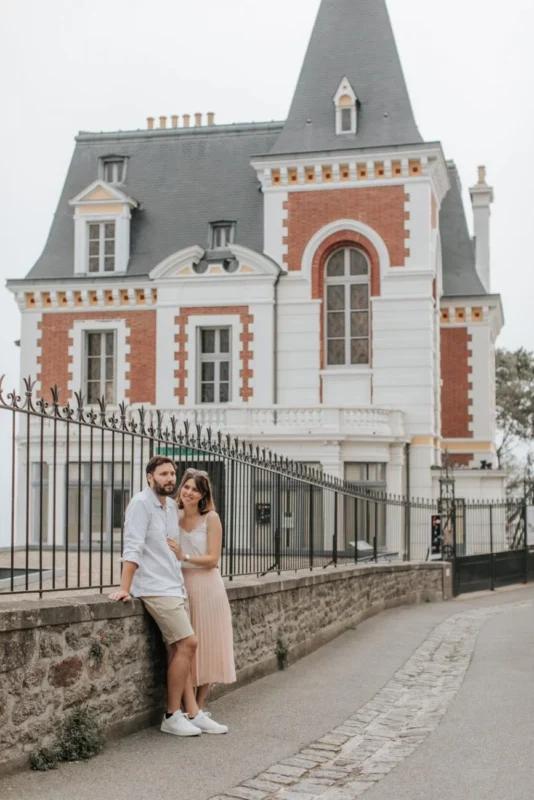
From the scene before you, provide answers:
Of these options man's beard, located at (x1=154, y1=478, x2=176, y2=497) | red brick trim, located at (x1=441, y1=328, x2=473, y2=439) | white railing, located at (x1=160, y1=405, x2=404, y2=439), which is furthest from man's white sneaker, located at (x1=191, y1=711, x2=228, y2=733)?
red brick trim, located at (x1=441, y1=328, x2=473, y2=439)

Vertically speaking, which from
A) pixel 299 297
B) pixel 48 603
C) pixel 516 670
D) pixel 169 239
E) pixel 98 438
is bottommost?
pixel 516 670

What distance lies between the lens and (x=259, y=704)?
9414mm

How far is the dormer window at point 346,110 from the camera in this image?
1313 inches

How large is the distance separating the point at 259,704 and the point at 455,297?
2872 centimetres

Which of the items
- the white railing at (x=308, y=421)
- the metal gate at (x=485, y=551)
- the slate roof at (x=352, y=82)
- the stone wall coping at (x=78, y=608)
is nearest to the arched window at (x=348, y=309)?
the white railing at (x=308, y=421)

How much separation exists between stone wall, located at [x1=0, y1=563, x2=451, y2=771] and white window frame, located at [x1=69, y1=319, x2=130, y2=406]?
2324cm

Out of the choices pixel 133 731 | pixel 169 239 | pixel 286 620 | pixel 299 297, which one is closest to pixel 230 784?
pixel 133 731

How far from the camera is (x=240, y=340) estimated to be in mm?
33031

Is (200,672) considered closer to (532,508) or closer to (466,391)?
(532,508)

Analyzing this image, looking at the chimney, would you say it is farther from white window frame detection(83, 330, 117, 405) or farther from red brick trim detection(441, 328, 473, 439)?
white window frame detection(83, 330, 117, 405)

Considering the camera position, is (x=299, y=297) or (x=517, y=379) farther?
(x=517, y=379)

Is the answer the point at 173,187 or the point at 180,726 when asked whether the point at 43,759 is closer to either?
the point at 180,726

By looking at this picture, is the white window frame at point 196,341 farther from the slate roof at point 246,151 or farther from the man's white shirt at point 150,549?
the man's white shirt at point 150,549

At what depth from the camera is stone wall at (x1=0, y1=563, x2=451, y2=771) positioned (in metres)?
6.68
